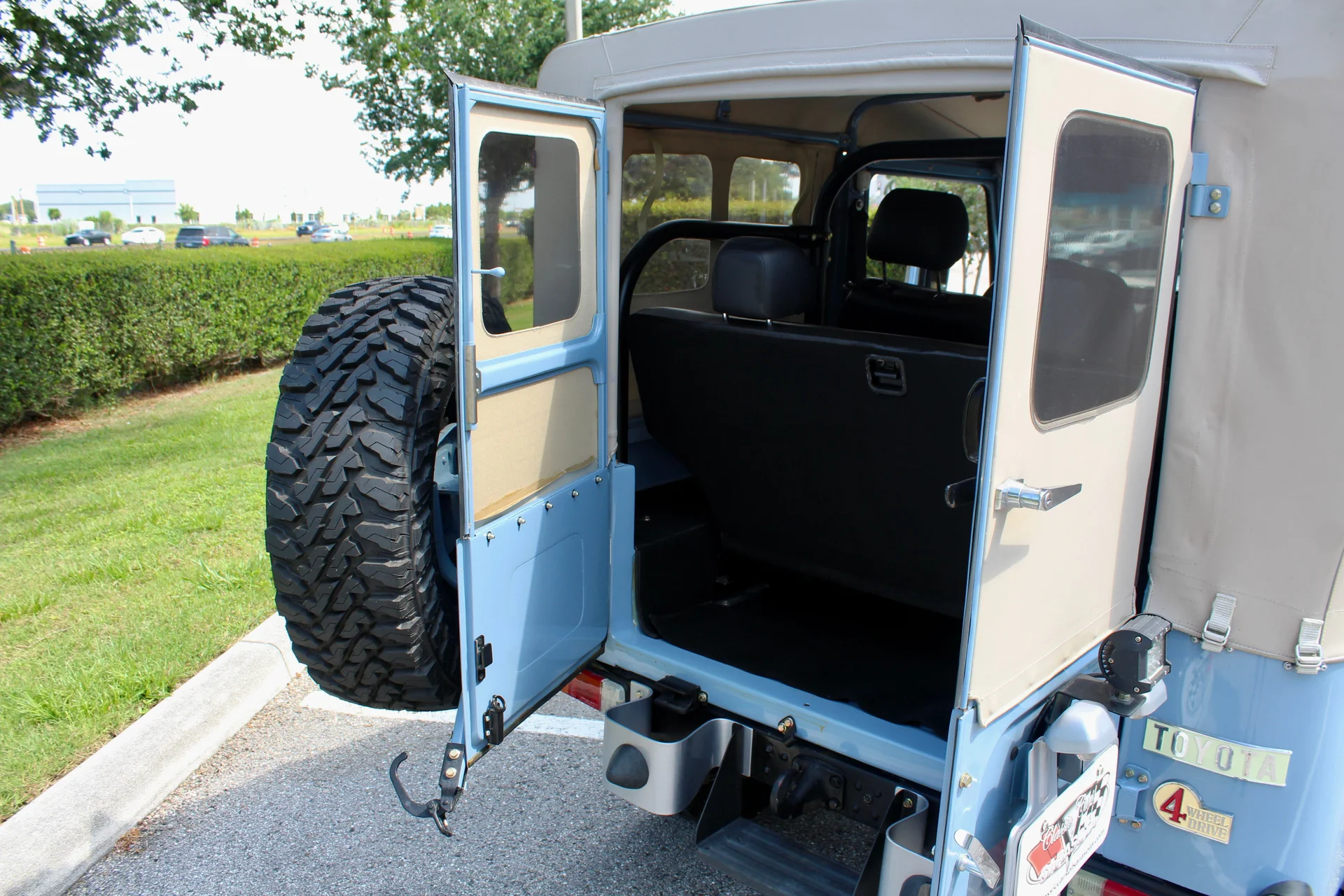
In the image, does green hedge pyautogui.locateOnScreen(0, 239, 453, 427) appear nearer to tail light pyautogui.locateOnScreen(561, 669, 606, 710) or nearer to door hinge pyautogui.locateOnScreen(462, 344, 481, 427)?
tail light pyautogui.locateOnScreen(561, 669, 606, 710)

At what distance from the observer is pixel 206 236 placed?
4256 centimetres

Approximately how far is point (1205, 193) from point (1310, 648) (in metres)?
0.98

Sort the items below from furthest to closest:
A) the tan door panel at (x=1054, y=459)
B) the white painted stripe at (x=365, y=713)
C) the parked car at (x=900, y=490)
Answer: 1. the white painted stripe at (x=365, y=713)
2. the parked car at (x=900, y=490)
3. the tan door panel at (x=1054, y=459)

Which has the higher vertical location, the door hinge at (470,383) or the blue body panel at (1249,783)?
the door hinge at (470,383)

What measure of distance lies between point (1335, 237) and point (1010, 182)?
805 mm

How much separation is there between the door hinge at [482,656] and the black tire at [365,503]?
23cm

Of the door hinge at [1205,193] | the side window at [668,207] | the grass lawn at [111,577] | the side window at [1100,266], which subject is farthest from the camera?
the side window at [668,207]

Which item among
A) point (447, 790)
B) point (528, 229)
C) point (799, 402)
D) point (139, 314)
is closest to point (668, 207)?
point (799, 402)

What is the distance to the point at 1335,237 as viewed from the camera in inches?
75.1

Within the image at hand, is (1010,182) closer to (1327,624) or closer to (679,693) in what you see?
(1327,624)

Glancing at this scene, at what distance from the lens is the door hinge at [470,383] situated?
2289 millimetres

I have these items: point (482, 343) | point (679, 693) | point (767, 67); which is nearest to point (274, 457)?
point (482, 343)

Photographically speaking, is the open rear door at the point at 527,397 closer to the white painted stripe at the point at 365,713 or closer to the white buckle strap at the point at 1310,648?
the white painted stripe at the point at 365,713

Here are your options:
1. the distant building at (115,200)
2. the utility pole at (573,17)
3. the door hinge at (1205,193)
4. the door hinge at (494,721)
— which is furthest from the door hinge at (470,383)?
the distant building at (115,200)
